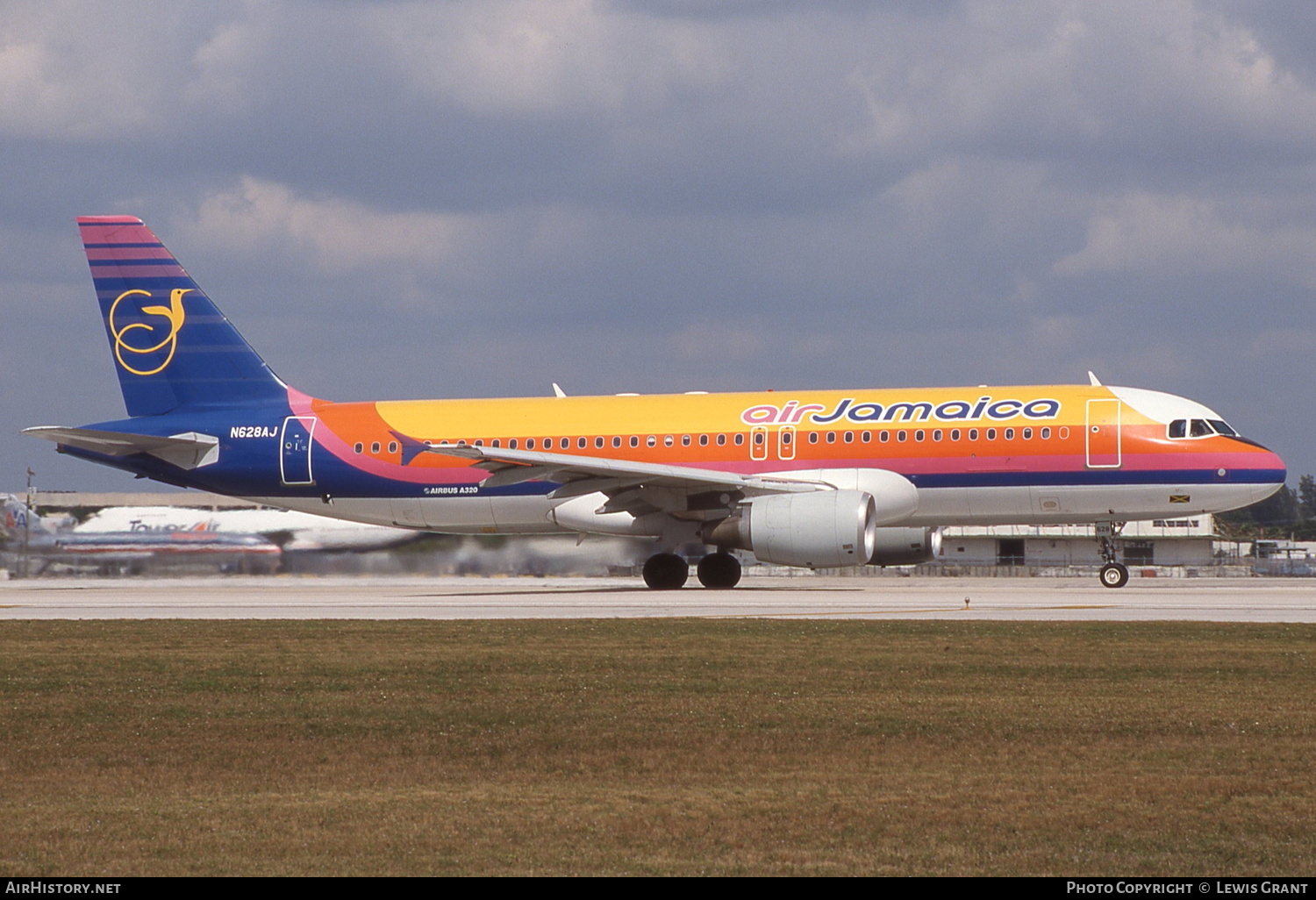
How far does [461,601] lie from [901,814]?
2088cm

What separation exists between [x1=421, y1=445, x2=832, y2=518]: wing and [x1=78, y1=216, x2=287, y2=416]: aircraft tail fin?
26.4 ft

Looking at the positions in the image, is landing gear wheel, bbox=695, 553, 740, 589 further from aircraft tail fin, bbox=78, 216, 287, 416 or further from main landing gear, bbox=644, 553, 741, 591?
aircraft tail fin, bbox=78, 216, 287, 416

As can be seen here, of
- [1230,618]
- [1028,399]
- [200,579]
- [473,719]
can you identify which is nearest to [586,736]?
[473,719]

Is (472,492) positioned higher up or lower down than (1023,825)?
higher up

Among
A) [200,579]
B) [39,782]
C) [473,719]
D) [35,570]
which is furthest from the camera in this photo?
[35,570]

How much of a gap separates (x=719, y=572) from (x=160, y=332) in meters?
Answer: 15.2

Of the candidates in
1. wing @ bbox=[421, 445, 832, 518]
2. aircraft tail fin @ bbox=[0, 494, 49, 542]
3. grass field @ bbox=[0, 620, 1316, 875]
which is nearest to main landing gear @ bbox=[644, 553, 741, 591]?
wing @ bbox=[421, 445, 832, 518]

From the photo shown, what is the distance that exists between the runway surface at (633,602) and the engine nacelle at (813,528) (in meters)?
0.83

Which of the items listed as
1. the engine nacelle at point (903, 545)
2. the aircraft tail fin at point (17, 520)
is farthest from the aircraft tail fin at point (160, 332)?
the engine nacelle at point (903, 545)

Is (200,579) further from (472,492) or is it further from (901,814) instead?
(901,814)

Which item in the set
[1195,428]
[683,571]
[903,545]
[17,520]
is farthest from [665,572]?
[17,520]

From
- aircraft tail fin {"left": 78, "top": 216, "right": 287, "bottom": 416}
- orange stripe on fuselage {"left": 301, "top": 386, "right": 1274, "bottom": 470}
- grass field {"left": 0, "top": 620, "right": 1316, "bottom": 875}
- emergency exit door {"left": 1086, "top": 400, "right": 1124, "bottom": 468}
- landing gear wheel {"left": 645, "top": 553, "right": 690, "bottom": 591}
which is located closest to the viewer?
grass field {"left": 0, "top": 620, "right": 1316, "bottom": 875}

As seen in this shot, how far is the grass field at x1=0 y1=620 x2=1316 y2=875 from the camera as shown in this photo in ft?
26.3

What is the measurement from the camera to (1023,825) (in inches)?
334
